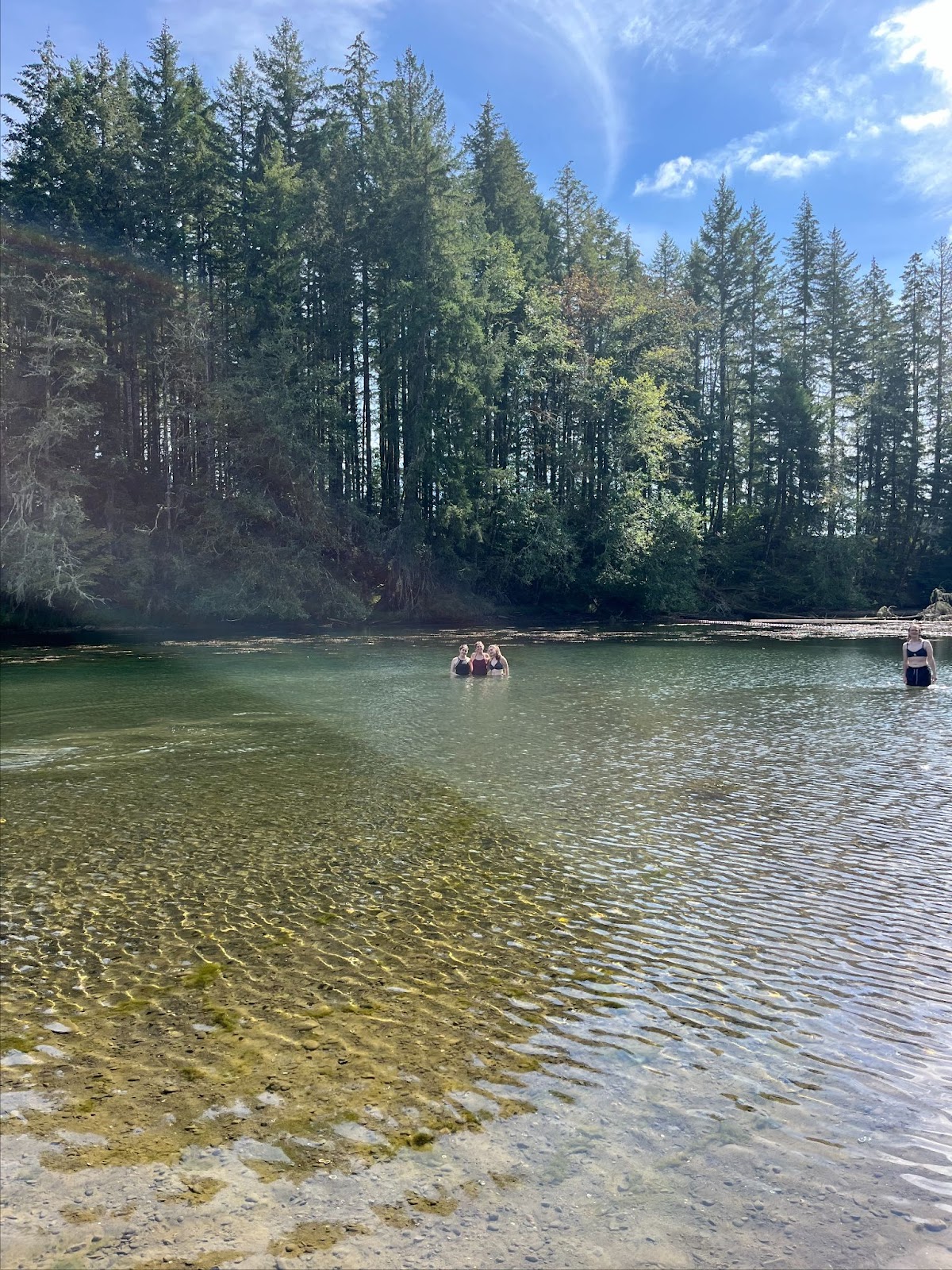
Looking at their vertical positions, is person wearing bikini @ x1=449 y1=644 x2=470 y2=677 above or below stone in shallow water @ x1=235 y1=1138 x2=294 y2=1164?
above

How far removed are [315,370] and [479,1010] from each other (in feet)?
116

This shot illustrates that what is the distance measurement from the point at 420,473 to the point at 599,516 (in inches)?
371

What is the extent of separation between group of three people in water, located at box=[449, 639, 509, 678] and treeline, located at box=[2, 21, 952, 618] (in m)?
15.5

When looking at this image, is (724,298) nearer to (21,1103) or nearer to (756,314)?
(756,314)

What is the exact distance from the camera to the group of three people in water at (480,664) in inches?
782

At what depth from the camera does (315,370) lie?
36.7m

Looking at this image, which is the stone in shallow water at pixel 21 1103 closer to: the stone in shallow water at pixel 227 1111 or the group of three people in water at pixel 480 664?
the stone in shallow water at pixel 227 1111

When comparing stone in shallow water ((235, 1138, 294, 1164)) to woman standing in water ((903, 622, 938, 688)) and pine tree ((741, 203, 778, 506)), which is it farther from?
pine tree ((741, 203, 778, 506))

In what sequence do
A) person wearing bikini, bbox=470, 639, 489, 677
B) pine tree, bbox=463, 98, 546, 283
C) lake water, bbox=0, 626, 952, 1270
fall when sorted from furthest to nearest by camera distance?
1. pine tree, bbox=463, 98, 546, 283
2. person wearing bikini, bbox=470, 639, 489, 677
3. lake water, bbox=0, 626, 952, 1270

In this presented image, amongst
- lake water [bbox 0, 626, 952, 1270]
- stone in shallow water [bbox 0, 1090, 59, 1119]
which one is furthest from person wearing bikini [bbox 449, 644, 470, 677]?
stone in shallow water [bbox 0, 1090, 59, 1119]

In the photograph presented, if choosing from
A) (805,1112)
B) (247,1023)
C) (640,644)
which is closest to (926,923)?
(805,1112)

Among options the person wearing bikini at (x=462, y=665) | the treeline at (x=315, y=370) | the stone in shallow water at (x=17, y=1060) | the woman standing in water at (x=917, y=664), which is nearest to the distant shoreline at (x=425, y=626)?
the treeline at (x=315, y=370)

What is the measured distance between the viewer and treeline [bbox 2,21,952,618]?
3406 centimetres

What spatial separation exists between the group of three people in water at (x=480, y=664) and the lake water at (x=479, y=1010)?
27.0 ft
